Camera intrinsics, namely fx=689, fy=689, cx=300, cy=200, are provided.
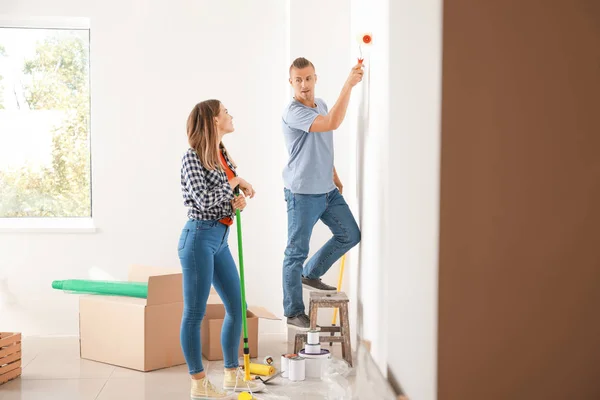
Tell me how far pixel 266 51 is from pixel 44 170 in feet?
5.16

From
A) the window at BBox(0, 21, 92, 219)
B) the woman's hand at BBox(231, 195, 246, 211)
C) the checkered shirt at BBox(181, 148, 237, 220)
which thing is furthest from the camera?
the window at BBox(0, 21, 92, 219)

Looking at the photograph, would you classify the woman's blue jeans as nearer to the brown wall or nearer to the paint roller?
the paint roller

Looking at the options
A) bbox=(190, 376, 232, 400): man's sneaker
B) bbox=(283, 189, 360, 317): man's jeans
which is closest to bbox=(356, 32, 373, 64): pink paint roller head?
bbox=(283, 189, 360, 317): man's jeans

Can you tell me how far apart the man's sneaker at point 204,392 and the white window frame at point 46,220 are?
1.65m

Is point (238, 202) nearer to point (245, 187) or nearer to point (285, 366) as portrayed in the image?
point (245, 187)

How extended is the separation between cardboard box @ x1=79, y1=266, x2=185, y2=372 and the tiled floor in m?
0.06

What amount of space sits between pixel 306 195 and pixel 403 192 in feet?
3.60

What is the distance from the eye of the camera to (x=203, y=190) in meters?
2.72

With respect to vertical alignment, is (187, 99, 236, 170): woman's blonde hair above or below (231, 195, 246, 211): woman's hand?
above

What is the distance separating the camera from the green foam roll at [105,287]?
11.6 ft

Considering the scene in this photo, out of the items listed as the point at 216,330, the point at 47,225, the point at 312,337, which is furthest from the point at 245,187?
the point at 47,225

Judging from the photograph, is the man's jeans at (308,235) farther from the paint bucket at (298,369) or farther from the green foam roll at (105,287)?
the green foam roll at (105,287)

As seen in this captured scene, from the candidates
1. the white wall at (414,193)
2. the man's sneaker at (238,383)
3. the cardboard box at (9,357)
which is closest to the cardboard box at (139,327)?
the cardboard box at (9,357)

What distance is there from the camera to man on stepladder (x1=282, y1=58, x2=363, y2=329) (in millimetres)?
3303
